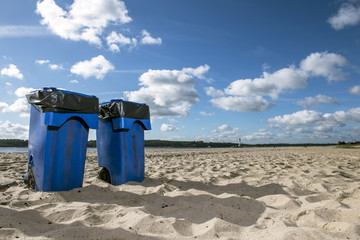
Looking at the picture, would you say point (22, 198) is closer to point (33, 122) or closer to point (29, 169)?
point (29, 169)

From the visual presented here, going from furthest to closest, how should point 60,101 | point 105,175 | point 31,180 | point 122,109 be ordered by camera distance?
1. point 105,175
2. point 122,109
3. point 31,180
4. point 60,101

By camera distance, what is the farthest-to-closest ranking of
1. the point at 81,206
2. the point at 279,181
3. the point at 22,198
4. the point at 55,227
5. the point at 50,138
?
the point at 279,181 → the point at 50,138 → the point at 22,198 → the point at 81,206 → the point at 55,227

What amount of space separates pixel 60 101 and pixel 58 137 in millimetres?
509

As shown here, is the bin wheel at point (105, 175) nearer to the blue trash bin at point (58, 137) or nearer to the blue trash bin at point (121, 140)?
the blue trash bin at point (121, 140)

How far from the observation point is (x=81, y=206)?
249 centimetres

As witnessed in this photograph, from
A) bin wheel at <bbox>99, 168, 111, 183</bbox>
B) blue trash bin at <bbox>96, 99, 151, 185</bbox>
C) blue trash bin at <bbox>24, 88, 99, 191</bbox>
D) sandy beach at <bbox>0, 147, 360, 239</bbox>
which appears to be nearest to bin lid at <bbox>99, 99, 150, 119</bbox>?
blue trash bin at <bbox>96, 99, 151, 185</bbox>

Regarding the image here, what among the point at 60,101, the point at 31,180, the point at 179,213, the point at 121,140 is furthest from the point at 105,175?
the point at 179,213

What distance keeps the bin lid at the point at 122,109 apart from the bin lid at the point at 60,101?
0.45 m

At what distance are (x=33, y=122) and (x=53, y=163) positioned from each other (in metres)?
0.76

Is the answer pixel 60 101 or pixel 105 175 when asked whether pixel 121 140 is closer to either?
pixel 105 175

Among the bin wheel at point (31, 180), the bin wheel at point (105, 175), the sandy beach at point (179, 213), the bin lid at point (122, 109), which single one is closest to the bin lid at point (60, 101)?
the bin lid at point (122, 109)

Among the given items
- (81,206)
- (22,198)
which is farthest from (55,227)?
(22,198)

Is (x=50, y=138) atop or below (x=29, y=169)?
atop

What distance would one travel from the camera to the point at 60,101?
3072 mm
